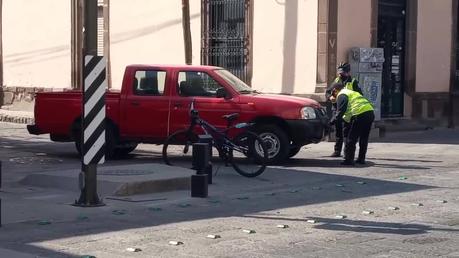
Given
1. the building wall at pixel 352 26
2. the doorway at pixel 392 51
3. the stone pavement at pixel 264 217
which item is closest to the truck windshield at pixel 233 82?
the stone pavement at pixel 264 217

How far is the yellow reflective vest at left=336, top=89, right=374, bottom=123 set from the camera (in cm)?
1602

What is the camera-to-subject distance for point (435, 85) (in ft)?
82.5

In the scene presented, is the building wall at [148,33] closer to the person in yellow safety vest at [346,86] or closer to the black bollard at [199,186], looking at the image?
the person in yellow safety vest at [346,86]

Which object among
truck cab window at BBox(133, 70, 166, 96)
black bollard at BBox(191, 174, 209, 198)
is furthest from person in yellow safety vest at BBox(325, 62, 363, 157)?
black bollard at BBox(191, 174, 209, 198)

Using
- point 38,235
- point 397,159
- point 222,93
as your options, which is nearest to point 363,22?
point 397,159

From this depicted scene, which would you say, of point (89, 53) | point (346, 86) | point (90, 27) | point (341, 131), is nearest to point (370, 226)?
point (89, 53)

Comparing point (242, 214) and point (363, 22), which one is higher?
point (363, 22)

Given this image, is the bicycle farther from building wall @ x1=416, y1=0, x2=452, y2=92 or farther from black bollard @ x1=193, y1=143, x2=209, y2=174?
building wall @ x1=416, y1=0, x2=452, y2=92

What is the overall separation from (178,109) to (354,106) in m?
3.24

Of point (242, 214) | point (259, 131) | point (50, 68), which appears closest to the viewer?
point (242, 214)

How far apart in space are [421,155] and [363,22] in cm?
514

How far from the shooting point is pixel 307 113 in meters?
15.8

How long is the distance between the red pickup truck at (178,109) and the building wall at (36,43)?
12.1 metres

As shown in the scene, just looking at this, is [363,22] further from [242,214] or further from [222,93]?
[242,214]
